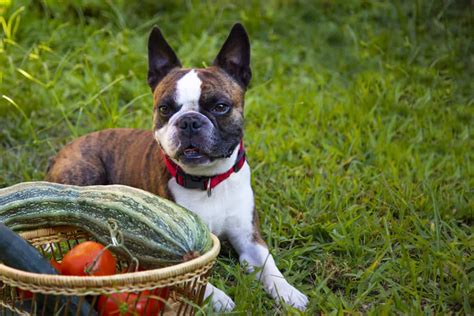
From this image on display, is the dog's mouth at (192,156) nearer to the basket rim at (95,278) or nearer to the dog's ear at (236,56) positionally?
the dog's ear at (236,56)

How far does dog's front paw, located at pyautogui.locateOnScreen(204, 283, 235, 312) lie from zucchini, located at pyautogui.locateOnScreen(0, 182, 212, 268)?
14.0 inches

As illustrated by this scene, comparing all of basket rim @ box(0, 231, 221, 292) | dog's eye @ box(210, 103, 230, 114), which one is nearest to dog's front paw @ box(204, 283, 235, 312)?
basket rim @ box(0, 231, 221, 292)

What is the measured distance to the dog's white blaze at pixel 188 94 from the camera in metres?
3.70

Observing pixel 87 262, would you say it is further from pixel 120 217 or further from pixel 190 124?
pixel 190 124

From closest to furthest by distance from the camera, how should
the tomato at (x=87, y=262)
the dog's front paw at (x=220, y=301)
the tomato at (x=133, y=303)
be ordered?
the tomato at (x=133, y=303), the tomato at (x=87, y=262), the dog's front paw at (x=220, y=301)

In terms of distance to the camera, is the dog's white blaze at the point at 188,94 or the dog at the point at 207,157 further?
the dog's white blaze at the point at 188,94

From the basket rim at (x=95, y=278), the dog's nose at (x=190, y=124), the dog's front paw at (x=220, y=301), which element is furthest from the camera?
the dog's nose at (x=190, y=124)

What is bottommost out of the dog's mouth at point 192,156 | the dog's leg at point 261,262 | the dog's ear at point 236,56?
the dog's leg at point 261,262

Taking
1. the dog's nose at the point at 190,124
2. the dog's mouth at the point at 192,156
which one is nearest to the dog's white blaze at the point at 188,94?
the dog's nose at the point at 190,124

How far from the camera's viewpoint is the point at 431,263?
12.0 feet

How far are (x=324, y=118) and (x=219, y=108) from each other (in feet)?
7.09

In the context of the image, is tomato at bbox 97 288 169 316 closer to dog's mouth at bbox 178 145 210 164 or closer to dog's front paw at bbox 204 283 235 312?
dog's front paw at bbox 204 283 235 312

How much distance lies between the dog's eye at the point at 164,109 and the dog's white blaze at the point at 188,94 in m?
0.07

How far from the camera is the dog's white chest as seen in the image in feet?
12.7
